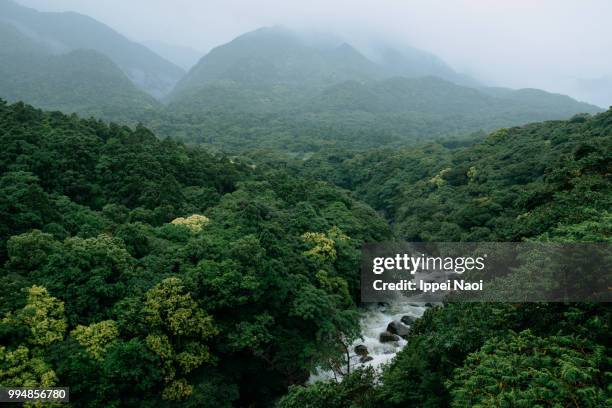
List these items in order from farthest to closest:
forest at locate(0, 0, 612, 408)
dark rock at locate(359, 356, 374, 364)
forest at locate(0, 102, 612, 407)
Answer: dark rock at locate(359, 356, 374, 364) → forest at locate(0, 0, 612, 408) → forest at locate(0, 102, 612, 407)

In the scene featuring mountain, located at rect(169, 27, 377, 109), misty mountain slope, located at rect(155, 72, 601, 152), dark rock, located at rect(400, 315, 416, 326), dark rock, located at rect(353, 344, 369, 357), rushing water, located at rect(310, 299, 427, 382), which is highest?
mountain, located at rect(169, 27, 377, 109)

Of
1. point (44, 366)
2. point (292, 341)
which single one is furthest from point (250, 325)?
point (44, 366)

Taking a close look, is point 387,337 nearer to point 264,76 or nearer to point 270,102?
point 270,102

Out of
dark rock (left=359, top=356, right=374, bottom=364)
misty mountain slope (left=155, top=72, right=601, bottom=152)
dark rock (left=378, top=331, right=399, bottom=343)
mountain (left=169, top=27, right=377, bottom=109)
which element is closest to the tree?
dark rock (left=359, top=356, right=374, bottom=364)

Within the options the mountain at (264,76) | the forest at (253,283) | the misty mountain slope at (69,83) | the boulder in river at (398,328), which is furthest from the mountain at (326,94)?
the boulder in river at (398,328)

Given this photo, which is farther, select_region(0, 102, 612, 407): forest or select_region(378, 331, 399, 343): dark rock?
select_region(378, 331, 399, 343): dark rock

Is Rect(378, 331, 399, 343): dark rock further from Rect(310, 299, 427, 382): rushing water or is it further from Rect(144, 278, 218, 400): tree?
Rect(144, 278, 218, 400): tree

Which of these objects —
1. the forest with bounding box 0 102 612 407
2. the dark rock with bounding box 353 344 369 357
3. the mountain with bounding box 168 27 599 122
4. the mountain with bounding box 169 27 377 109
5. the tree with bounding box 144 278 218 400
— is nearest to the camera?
the forest with bounding box 0 102 612 407

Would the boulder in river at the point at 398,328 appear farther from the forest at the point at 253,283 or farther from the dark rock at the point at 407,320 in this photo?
the dark rock at the point at 407,320
